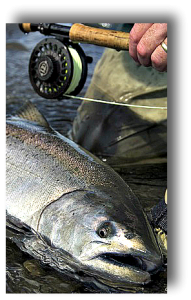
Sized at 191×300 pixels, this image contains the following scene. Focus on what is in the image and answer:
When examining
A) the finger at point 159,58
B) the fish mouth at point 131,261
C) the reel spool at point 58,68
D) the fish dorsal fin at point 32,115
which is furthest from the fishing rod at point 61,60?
the fish mouth at point 131,261

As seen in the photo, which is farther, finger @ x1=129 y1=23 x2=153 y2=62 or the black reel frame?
the black reel frame

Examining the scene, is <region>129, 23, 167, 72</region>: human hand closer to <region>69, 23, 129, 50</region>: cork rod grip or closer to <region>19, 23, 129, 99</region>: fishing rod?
<region>69, 23, 129, 50</region>: cork rod grip

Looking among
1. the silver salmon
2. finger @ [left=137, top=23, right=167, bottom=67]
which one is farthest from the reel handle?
the silver salmon

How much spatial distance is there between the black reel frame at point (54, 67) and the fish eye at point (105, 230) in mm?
1536

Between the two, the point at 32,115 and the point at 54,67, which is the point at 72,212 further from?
the point at 54,67

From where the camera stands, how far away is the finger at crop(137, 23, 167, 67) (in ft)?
7.73

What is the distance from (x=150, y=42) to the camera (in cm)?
245

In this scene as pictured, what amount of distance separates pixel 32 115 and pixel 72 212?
3.65 feet

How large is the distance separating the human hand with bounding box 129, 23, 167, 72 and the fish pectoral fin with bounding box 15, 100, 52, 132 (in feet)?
2.92

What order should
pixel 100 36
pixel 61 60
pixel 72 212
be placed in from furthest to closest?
pixel 61 60 < pixel 100 36 < pixel 72 212

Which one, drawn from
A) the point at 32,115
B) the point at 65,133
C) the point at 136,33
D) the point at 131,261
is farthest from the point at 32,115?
the point at 131,261

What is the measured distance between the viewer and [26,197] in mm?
2645

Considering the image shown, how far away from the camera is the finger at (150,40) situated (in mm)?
2355

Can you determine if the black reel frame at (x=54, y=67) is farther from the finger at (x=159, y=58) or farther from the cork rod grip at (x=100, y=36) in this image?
the finger at (x=159, y=58)
